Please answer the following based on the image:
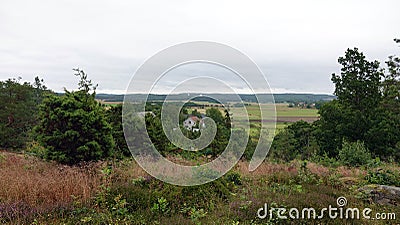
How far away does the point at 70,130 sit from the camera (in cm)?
764

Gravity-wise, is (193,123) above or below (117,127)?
above

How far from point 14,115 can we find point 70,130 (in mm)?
13360

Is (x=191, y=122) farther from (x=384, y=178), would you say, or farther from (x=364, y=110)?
(x=364, y=110)

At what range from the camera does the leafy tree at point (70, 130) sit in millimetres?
7645

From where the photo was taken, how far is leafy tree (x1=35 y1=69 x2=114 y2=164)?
7.64 metres

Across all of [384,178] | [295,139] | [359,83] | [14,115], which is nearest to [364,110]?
[359,83]

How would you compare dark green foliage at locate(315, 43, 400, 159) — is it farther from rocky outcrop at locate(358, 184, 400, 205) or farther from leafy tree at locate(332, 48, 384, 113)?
rocky outcrop at locate(358, 184, 400, 205)

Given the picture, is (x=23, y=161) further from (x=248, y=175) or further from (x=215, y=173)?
(x=248, y=175)

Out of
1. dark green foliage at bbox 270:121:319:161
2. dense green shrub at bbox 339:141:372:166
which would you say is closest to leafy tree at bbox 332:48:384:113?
dark green foliage at bbox 270:121:319:161

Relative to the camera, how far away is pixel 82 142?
7.86 metres

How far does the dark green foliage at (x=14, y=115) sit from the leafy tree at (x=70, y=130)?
1175cm

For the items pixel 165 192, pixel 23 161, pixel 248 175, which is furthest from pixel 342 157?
pixel 23 161

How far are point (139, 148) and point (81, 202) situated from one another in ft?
12.5

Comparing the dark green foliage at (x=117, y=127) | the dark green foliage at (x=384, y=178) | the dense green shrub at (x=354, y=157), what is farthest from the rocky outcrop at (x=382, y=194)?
the dark green foliage at (x=117, y=127)
